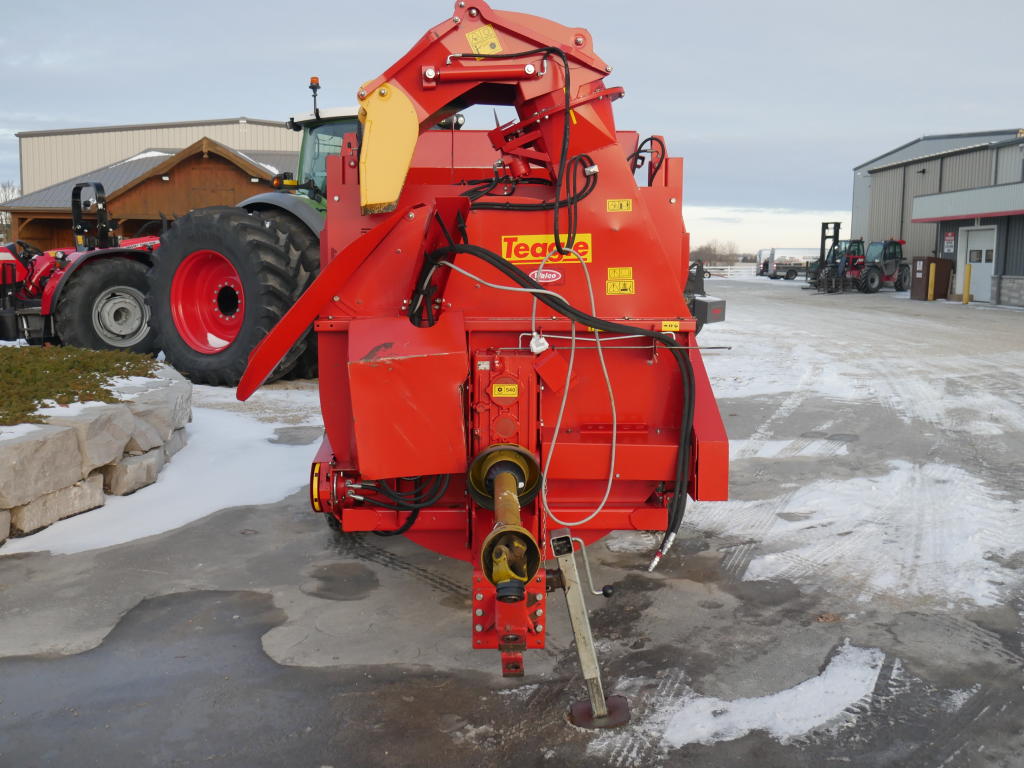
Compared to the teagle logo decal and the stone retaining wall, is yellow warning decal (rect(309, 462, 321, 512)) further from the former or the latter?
the stone retaining wall

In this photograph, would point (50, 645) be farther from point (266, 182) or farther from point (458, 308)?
point (266, 182)

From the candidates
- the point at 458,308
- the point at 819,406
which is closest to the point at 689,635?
the point at 458,308

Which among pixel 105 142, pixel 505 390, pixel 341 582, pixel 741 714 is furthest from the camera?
pixel 105 142

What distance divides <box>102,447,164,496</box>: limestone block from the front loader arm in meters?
2.53

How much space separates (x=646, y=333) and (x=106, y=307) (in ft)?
27.0

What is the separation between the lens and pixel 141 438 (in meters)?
5.40

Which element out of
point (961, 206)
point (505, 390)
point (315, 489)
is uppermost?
point (961, 206)

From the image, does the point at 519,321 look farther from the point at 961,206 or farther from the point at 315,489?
the point at 961,206

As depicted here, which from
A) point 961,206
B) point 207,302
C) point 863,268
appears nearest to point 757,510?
point 207,302

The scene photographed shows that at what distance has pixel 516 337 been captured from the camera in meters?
3.74

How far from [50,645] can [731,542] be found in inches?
127

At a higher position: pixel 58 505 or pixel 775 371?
pixel 775 371

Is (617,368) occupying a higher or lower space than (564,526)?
higher

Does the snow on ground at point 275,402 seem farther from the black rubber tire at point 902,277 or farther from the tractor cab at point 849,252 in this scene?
Result: the black rubber tire at point 902,277
